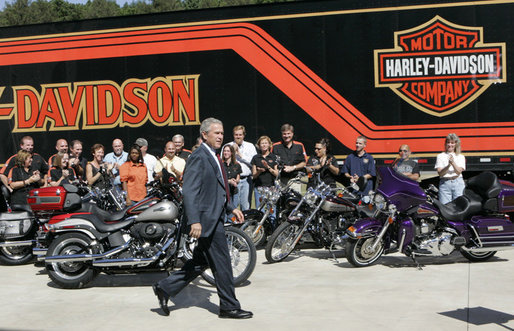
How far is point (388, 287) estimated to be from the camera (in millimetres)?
6438

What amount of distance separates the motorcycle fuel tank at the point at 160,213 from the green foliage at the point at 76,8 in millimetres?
55911

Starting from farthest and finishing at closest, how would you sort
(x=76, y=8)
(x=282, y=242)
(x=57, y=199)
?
1. (x=76, y=8)
2. (x=282, y=242)
3. (x=57, y=199)

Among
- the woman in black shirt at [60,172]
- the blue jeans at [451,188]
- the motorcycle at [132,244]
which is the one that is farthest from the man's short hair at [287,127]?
the woman in black shirt at [60,172]

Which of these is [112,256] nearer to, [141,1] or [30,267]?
[30,267]

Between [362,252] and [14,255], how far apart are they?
4.88 meters

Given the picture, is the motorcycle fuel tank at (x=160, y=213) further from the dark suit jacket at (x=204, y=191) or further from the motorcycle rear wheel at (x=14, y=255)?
the motorcycle rear wheel at (x=14, y=255)

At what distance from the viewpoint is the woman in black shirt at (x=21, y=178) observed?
8.65 m

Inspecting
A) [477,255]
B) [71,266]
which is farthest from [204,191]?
[477,255]

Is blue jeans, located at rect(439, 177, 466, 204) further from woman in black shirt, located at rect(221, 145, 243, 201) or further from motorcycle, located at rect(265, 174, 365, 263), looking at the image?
woman in black shirt, located at rect(221, 145, 243, 201)

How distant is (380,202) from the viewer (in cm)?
759

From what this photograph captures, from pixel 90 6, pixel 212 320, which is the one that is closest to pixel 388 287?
pixel 212 320

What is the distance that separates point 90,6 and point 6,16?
1189 cm

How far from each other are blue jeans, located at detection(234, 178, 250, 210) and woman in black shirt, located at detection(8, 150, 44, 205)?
3038mm

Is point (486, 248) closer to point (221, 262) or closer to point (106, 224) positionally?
point (221, 262)
